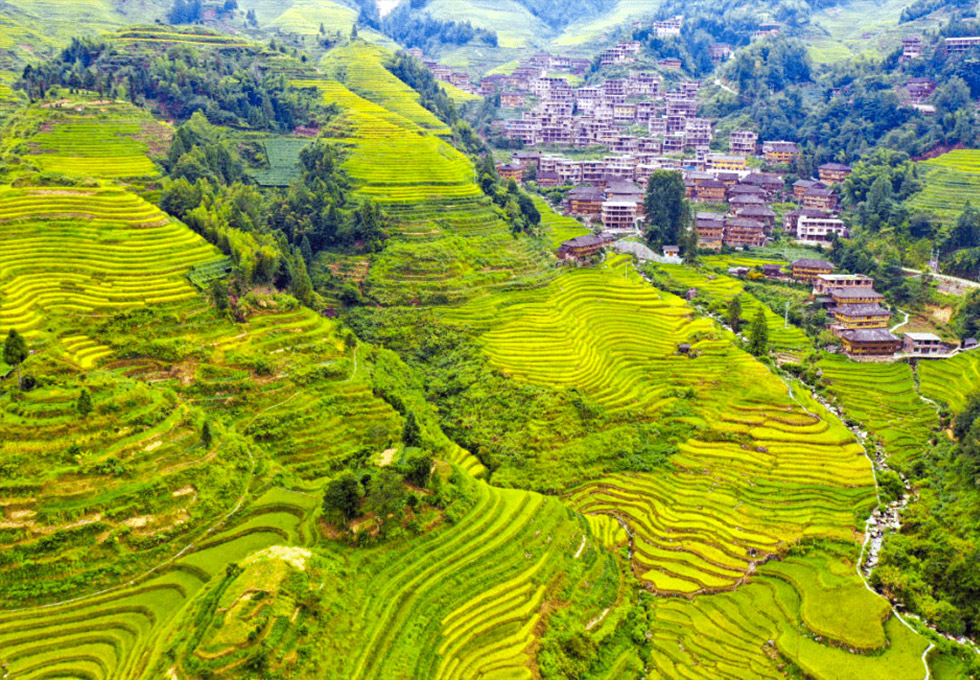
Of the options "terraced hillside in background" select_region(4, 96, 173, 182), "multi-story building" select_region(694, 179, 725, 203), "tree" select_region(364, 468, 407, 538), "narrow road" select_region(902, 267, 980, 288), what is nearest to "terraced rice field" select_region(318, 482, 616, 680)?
"tree" select_region(364, 468, 407, 538)

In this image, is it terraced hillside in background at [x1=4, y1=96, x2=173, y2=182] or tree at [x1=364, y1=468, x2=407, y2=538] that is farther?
terraced hillside in background at [x1=4, y1=96, x2=173, y2=182]

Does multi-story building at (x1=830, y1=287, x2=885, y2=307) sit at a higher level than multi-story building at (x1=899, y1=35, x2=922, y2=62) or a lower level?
lower

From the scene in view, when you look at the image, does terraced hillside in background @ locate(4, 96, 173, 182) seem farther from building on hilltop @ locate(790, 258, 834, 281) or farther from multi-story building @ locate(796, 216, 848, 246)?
multi-story building @ locate(796, 216, 848, 246)

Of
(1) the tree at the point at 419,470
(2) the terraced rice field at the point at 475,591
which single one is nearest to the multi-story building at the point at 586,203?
(2) the terraced rice field at the point at 475,591

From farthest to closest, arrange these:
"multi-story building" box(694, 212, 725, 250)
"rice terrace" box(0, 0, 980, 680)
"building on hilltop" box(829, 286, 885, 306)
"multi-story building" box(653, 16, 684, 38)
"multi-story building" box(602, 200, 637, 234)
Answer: "multi-story building" box(653, 16, 684, 38)
"multi-story building" box(602, 200, 637, 234)
"multi-story building" box(694, 212, 725, 250)
"building on hilltop" box(829, 286, 885, 306)
"rice terrace" box(0, 0, 980, 680)

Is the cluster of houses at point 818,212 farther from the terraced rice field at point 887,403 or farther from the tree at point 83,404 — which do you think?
the tree at point 83,404

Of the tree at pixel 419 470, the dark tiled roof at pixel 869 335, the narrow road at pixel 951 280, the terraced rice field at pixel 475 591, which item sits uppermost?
the narrow road at pixel 951 280

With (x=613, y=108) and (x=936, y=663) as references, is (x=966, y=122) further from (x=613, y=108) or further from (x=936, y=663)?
(x=936, y=663)

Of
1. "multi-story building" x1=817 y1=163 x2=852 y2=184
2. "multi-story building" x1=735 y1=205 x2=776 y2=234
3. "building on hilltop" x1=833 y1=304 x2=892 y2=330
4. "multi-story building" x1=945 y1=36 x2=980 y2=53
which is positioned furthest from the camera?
"multi-story building" x1=945 y1=36 x2=980 y2=53
